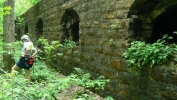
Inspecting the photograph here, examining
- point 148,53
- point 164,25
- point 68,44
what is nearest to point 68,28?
point 68,44

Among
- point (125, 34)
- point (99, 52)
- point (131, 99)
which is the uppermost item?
point (125, 34)

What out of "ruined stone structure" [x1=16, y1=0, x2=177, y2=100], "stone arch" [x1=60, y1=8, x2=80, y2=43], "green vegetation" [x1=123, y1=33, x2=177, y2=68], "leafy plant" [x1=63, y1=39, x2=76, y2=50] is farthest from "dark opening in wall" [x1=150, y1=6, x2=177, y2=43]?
"stone arch" [x1=60, y1=8, x2=80, y2=43]

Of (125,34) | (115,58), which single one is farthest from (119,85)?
(125,34)

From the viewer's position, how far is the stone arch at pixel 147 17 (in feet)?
12.5

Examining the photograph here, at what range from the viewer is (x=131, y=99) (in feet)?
12.7

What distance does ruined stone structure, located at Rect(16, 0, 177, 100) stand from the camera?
133 inches

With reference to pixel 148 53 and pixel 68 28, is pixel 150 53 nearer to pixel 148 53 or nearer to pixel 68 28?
pixel 148 53

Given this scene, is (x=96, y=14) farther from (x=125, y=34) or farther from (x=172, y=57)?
(x=172, y=57)

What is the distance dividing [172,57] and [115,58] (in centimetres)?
143

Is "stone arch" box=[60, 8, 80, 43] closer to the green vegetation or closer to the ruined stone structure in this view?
the ruined stone structure

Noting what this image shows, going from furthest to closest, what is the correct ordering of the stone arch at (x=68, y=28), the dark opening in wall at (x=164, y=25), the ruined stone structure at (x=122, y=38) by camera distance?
the stone arch at (x=68, y=28), the dark opening in wall at (x=164, y=25), the ruined stone structure at (x=122, y=38)

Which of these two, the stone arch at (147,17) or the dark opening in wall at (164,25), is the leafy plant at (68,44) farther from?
the dark opening in wall at (164,25)

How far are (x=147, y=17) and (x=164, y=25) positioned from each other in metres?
0.62

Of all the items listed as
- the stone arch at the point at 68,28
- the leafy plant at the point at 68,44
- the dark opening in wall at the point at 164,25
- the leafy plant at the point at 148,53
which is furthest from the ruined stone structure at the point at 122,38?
the stone arch at the point at 68,28
